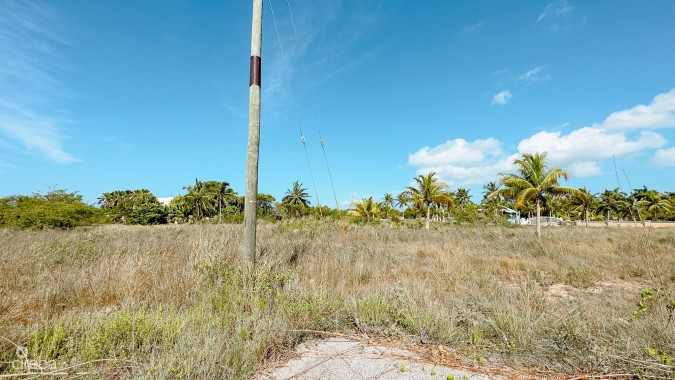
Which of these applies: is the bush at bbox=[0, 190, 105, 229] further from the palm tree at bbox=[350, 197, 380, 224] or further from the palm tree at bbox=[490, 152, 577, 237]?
the palm tree at bbox=[490, 152, 577, 237]

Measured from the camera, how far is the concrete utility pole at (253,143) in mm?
4754

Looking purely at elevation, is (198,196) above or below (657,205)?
above

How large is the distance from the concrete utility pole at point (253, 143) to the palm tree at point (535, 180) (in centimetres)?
2494

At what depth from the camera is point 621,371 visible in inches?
96.3

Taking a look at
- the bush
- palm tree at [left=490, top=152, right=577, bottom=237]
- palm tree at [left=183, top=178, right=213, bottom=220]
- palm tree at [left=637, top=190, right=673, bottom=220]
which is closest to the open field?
the bush

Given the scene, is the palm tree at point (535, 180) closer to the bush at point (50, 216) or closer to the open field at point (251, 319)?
the open field at point (251, 319)

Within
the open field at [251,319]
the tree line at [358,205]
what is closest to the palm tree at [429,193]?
the tree line at [358,205]

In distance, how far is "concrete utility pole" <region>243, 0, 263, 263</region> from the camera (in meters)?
4.75

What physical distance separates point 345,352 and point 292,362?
1.70ft

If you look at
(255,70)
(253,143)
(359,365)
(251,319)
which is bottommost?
(359,365)

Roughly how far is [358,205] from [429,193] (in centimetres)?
884

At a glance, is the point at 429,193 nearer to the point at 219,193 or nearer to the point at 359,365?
the point at 359,365

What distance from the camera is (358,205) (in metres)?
37.2

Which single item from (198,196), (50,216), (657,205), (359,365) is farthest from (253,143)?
(657,205)
